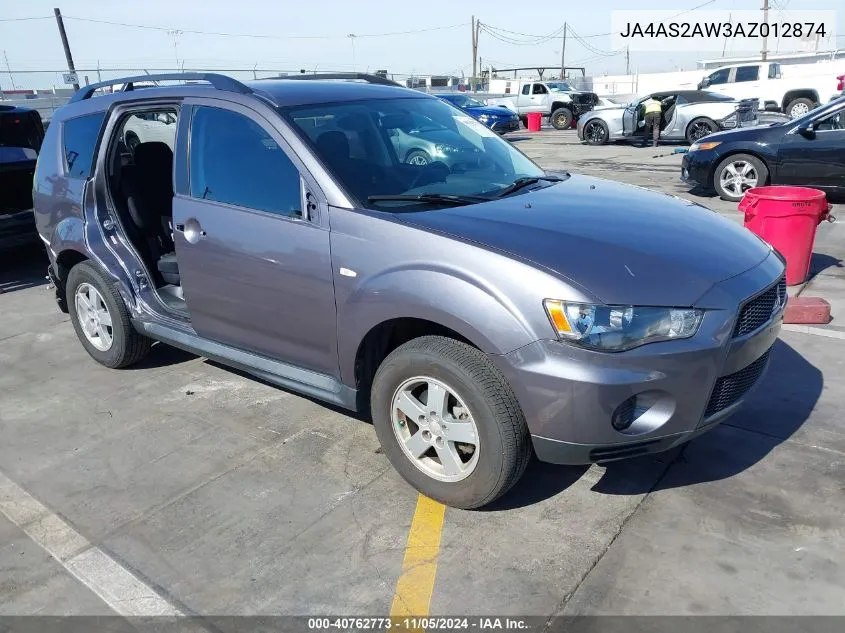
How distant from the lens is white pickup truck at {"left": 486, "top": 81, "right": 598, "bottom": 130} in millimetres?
27203

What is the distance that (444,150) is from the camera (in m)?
3.95

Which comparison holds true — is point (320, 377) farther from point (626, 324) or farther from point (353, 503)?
point (626, 324)

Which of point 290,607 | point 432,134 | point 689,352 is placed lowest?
point 290,607

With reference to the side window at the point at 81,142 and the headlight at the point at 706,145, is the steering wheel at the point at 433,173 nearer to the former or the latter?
the side window at the point at 81,142

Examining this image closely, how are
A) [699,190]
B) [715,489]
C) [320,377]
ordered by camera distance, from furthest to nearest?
[699,190] < [320,377] < [715,489]

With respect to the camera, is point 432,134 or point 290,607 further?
point 432,134

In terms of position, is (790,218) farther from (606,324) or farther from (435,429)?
(435,429)

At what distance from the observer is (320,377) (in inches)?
139

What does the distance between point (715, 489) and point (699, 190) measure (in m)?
8.54

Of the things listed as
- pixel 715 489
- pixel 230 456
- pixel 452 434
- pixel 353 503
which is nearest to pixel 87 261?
pixel 230 456

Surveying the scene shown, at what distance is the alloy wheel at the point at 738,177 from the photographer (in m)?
9.58

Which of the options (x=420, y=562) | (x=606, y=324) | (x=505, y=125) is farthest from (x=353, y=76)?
(x=505, y=125)

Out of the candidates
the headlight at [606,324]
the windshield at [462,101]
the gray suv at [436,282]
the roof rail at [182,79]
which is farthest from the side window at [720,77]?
the headlight at [606,324]

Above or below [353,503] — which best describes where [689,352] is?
above
